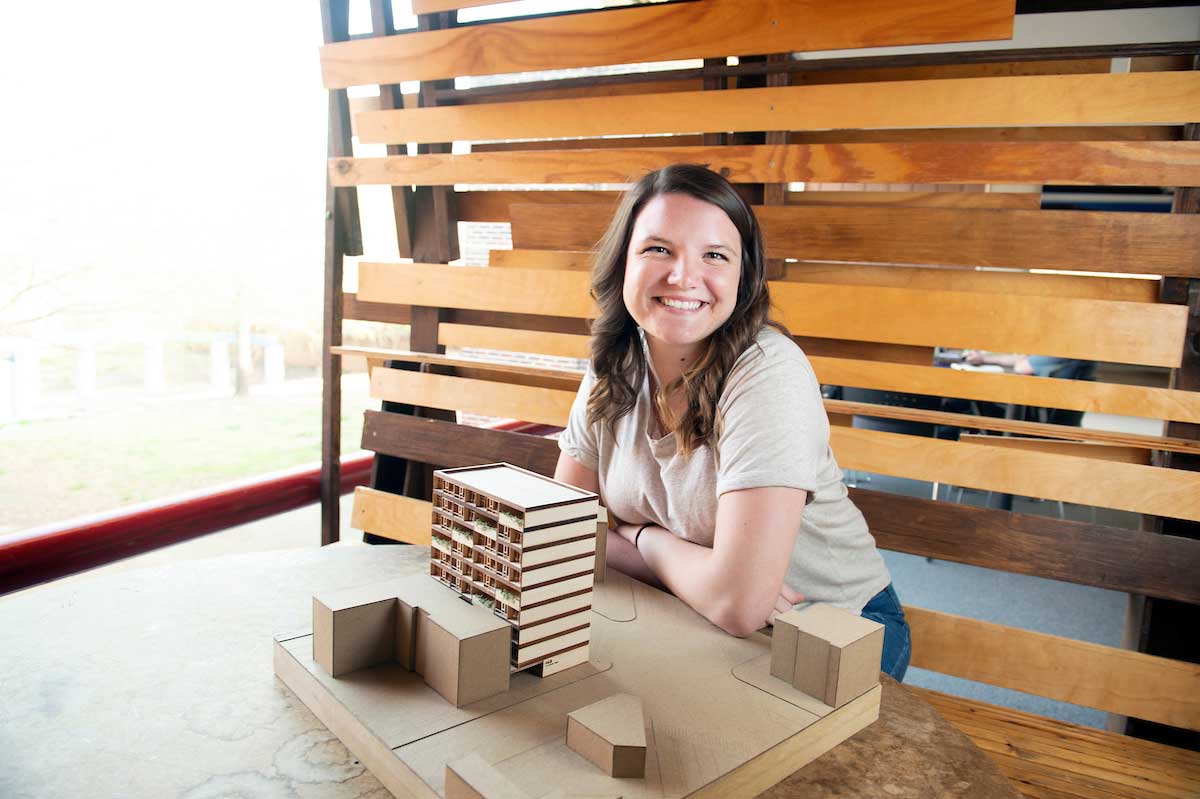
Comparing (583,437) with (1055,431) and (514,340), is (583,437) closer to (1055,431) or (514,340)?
(514,340)

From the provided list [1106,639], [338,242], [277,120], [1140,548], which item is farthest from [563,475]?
[1106,639]

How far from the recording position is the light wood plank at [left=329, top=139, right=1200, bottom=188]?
1.86 meters

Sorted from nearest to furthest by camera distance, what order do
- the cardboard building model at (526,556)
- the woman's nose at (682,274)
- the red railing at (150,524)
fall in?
the cardboard building model at (526,556)
the woman's nose at (682,274)
the red railing at (150,524)

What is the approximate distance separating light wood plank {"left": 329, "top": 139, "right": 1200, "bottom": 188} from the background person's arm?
1.05 meters

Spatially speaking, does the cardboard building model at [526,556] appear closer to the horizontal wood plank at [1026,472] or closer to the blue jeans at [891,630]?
the blue jeans at [891,630]

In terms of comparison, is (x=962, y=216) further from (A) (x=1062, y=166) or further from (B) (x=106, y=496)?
(B) (x=106, y=496)

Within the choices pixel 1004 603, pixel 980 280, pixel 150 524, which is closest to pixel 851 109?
pixel 980 280

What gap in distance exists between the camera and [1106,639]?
153 inches

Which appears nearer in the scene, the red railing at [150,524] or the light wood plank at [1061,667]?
the light wood plank at [1061,667]

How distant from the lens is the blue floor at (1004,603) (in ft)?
11.6

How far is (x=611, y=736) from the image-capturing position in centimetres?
91

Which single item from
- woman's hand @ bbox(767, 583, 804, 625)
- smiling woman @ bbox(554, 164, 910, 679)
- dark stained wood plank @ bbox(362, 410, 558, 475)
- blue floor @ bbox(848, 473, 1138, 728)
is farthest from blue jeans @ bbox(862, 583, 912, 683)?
blue floor @ bbox(848, 473, 1138, 728)

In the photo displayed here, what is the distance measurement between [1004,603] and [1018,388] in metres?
2.70

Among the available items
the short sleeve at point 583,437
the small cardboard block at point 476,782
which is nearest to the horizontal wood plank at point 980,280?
the short sleeve at point 583,437
